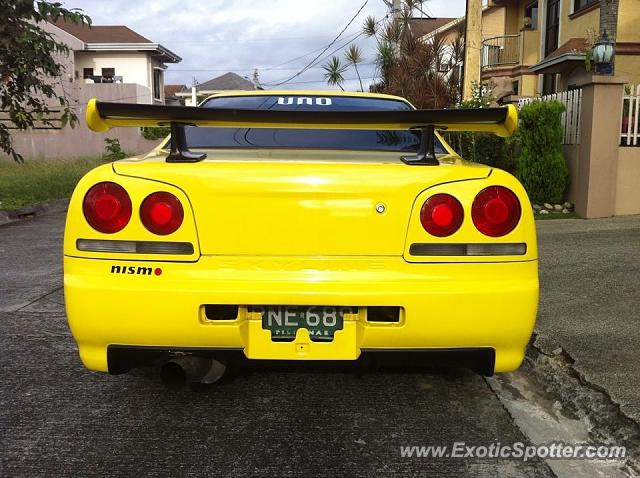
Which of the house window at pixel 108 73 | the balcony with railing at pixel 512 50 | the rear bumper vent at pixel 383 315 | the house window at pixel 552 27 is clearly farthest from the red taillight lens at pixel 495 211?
the house window at pixel 108 73

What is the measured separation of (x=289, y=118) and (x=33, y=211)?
10.4 metres

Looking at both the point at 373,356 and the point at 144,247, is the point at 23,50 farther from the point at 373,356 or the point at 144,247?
the point at 373,356

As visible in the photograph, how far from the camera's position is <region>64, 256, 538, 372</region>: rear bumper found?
7.97 ft

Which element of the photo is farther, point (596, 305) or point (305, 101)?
point (596, 305)

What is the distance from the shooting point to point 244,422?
2967mm

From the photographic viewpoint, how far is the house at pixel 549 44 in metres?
16.2

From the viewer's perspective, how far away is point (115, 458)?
8.59 feet

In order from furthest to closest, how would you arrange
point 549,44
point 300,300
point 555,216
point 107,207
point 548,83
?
point 548,83, point 549,44, point 555,216, point 107,207, point 300,300

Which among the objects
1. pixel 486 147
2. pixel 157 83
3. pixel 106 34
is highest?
pixel 106 34

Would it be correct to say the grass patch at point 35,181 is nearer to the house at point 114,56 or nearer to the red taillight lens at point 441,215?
the red taillight lens at point 441,215

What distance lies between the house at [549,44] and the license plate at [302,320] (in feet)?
37.3

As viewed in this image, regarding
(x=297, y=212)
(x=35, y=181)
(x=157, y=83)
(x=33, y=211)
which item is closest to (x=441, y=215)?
(x=297, y=212)

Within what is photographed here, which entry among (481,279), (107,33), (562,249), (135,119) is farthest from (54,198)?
(107,33)

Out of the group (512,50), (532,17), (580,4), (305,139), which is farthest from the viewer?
(512,50)
